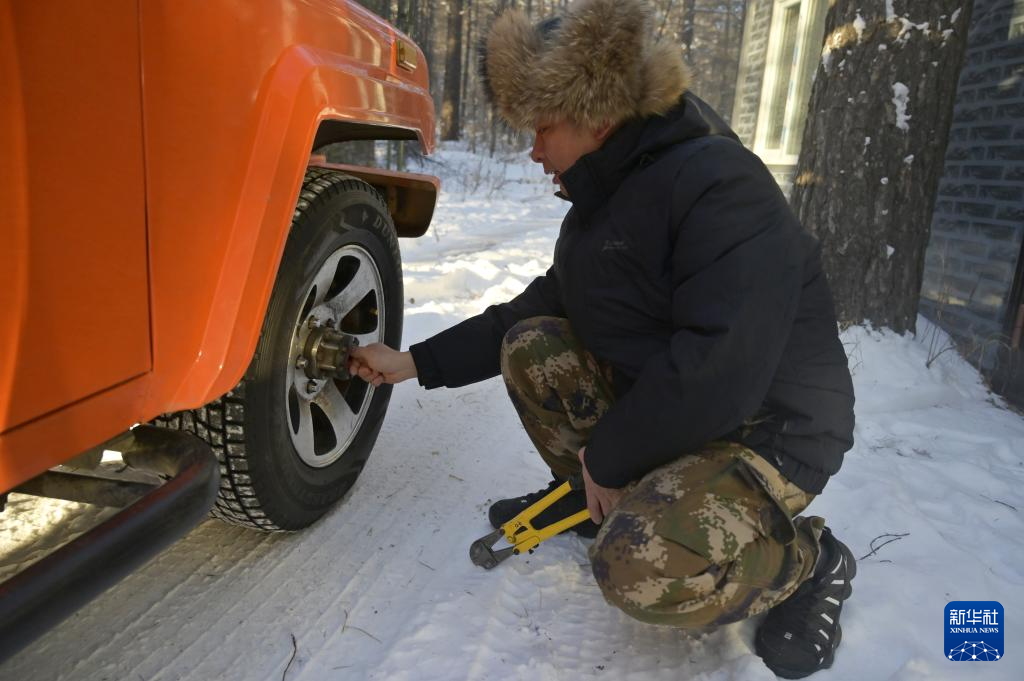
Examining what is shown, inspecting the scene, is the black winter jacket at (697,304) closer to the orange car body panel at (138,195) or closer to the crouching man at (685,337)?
the crouching man at (685,337)

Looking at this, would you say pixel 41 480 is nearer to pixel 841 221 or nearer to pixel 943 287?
pixel 841 221

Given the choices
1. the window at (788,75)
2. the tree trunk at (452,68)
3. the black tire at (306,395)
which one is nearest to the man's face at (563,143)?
the black tire at (306,395)

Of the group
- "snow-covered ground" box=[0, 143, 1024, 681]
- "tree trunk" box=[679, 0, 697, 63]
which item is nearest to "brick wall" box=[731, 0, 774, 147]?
"snow-covered ground" box=[0, 143, 1024, 681]

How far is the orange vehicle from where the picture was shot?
1.08 m

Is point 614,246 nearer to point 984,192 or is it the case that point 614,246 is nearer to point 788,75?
point 984,192

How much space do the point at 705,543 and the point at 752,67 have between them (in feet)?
30.9

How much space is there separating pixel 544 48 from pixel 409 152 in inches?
537

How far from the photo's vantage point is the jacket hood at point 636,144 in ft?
5.53

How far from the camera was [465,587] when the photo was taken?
1.97 meters

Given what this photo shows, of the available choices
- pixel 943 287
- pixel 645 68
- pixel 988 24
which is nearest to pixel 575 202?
pixel 645 68

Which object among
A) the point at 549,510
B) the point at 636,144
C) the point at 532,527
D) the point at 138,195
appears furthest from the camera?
the point at 549,510

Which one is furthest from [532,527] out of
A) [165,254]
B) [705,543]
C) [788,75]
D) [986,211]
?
[788,75]

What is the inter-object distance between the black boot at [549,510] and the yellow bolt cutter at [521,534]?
0.12 metres

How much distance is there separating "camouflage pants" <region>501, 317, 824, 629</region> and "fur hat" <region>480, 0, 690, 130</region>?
85 cm
